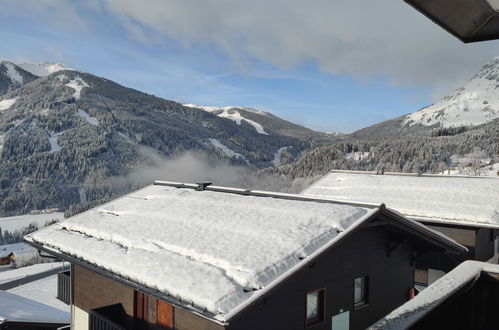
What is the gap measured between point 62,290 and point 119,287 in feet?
16.6

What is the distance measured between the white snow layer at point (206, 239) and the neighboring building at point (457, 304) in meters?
4.58

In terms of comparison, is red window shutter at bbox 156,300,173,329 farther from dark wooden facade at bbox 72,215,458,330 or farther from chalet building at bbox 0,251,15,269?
chalet building at bbox 0,251,15,269

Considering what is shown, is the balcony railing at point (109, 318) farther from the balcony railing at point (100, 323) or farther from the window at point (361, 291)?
the window at point (361, 291)

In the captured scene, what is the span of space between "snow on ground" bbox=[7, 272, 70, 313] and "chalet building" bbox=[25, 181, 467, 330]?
37378 mm

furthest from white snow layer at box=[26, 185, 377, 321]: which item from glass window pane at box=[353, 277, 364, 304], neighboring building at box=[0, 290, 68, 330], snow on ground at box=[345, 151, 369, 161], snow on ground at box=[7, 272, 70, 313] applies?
snow on ground at box=[345, 151, 369, 161]

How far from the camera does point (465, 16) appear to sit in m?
2.42

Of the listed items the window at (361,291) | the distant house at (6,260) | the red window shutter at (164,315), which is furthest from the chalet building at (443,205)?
the distant house at (6,260)

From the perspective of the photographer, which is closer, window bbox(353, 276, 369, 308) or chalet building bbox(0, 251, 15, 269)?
window bbox(353, 276, 369, 308)

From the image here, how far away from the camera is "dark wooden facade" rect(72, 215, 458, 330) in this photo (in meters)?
8.86

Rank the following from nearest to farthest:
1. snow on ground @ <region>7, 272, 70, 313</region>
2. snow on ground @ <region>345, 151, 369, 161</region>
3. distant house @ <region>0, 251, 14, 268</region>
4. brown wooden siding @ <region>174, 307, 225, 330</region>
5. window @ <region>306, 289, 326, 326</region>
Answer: brown wooden siding @ <region>174, 307, 225, 330</region>, window @ <region>306, 289, 326, 326</region>, snow on ground @ <region>7, 272, 70, 313</region>, distant house @ <region>0, 251, 14, 268</region>, snow on ground @ <region>345, 151, 369, 161</region>

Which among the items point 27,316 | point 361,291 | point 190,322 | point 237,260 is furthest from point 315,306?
point 27,316

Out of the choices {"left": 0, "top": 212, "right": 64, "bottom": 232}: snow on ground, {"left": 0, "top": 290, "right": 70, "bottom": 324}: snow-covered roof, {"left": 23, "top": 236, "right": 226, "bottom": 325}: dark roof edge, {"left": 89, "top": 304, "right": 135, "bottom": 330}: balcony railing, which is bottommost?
{"left": 0, "top": 212, "right": 64, "bottom": 232}: snow on ground

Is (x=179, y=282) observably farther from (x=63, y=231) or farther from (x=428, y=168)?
(x=428, y=168)

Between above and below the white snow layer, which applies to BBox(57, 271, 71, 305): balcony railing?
below
